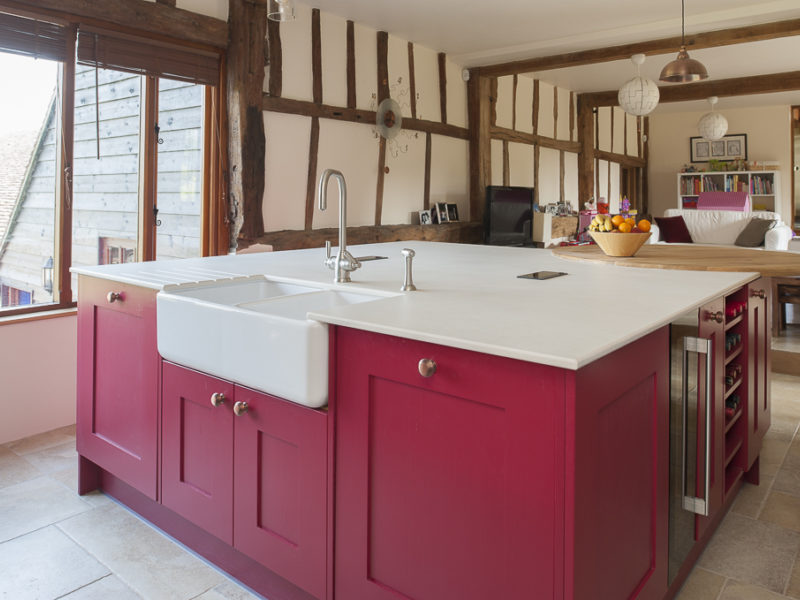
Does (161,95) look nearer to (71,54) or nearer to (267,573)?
(71,54)

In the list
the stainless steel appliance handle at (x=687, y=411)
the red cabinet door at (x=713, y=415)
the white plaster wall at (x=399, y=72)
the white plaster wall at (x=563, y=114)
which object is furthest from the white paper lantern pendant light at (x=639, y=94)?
the stainless steel appliance handle at (x=687, y=411)

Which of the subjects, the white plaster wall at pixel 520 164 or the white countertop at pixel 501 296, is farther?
the white plaster wall at pixel 520 164

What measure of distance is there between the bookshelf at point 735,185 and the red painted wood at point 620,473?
10515 mm

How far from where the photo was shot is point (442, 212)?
6.51 meters

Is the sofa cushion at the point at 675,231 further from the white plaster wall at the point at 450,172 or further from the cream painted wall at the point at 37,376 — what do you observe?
the cream painted wall at the point at 37,376

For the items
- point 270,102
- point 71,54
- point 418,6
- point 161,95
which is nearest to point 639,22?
point 418,6

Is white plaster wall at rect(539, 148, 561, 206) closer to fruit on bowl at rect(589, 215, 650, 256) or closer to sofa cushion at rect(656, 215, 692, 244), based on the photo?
sofa cushion at rect(656, 215, 692, 244)

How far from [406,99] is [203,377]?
15.2 feet

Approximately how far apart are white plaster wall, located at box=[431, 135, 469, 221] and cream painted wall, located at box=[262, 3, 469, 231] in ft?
0.03

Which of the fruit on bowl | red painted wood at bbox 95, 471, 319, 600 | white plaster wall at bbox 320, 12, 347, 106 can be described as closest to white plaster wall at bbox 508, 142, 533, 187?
white plaster wall at bbox 320, 12, 347, 106

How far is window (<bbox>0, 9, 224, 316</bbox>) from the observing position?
3373 millimetres

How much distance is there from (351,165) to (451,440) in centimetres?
442

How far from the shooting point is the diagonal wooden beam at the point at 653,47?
206 inches

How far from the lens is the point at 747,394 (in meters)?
2.32
